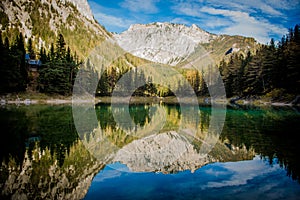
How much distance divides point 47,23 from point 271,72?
131928 mm

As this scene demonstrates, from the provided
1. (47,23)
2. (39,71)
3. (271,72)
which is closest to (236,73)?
(271,72)

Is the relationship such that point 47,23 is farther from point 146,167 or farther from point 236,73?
point 146,167

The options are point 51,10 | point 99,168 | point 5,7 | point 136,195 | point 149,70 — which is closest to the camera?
point 136,195

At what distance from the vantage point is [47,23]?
14912 centimetres

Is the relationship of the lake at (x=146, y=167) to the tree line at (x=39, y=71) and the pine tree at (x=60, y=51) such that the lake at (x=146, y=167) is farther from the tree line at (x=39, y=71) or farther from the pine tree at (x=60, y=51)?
the pine tree at (x=60, y=51)

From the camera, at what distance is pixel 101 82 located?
8006 centimetres

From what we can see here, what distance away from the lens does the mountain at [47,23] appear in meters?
128

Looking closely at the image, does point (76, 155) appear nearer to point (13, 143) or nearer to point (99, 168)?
point (99, 168)

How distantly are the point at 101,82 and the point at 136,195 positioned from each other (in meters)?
75.5

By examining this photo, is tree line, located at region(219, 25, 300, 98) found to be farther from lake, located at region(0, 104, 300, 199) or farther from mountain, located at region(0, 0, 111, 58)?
mountain, located at region(0, 0, 111, 58)

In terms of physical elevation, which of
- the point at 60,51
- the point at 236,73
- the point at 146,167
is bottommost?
the point at 146,167

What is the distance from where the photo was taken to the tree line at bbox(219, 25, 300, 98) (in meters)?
46.2

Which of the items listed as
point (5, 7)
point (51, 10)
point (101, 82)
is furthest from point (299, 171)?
point (51, 10)

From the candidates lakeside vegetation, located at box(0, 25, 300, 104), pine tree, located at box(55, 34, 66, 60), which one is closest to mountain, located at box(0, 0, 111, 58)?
pine tree, located at box(55, 34, 66, 60)
